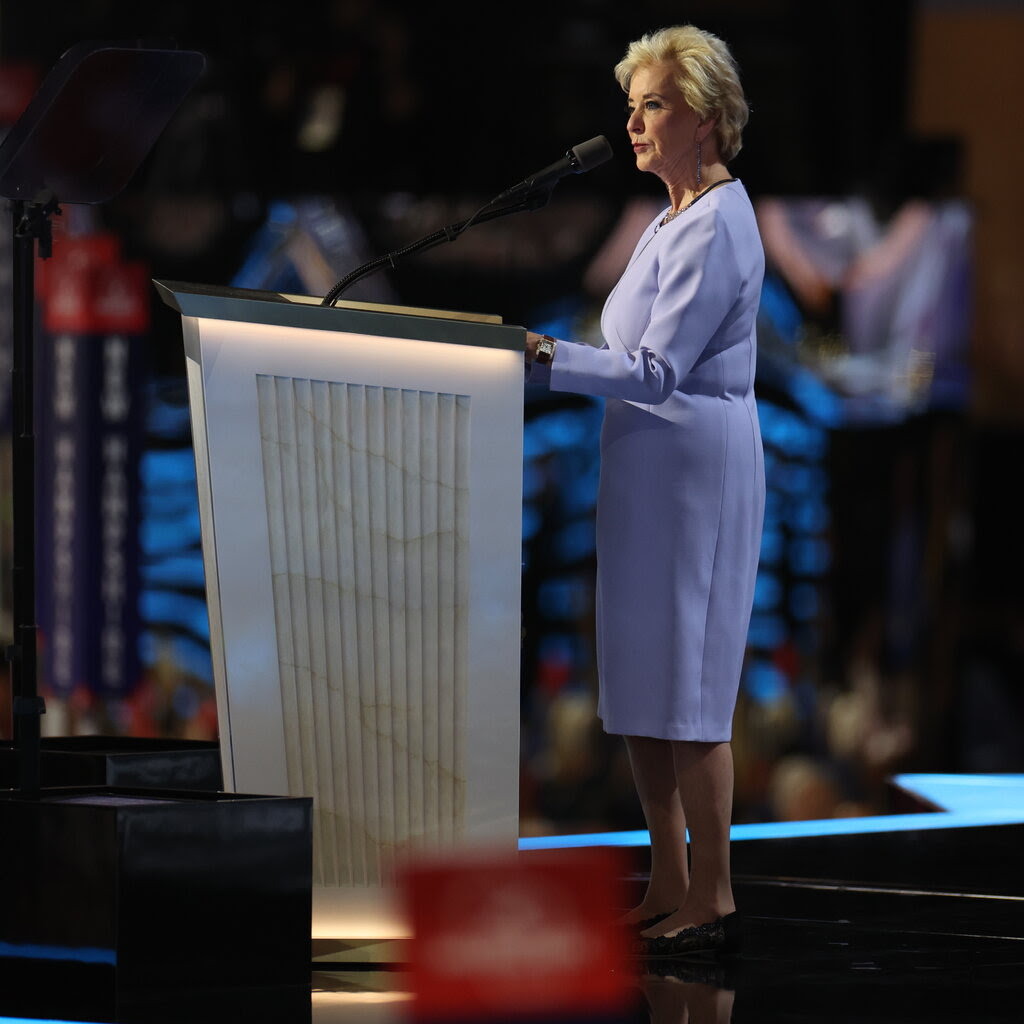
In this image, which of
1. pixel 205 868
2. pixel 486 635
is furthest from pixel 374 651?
pixel 205 868

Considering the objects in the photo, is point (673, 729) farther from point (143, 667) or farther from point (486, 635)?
point (143, 667)

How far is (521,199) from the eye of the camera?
2.26 meters

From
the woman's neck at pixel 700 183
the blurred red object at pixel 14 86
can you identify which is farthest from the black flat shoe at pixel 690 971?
the blurred red object at pixel 14 86

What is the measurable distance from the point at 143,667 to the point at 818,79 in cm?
243

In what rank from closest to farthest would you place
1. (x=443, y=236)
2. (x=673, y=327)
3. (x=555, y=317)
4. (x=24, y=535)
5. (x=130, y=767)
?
(x=24, y=535) → (x=443, y=236) → (x=673, y=327) → (x=130, y=767) → (x=555, y=317)

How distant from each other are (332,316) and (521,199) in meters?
0.30

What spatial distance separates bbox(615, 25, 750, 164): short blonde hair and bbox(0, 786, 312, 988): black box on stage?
3.71ft

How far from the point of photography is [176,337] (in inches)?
187

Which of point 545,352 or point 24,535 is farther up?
point 545,352

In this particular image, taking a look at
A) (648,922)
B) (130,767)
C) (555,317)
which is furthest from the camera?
(555,317)

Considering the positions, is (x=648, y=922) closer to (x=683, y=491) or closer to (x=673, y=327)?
(x=683, y=491)

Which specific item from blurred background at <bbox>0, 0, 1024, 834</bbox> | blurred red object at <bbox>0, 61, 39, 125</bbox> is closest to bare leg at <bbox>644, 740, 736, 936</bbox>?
blurred background at <bbox>0, 0, 1024, 834</bbox>

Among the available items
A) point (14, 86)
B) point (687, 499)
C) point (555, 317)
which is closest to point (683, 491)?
point (687, 499)

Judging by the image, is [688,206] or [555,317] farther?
[555,317]
